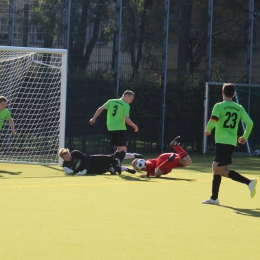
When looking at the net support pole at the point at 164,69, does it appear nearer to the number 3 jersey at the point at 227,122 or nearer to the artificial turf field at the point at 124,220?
the artificial turf field at the point at 124,220

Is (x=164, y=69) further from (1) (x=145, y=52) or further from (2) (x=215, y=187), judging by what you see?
(2) (x=215, y=187)

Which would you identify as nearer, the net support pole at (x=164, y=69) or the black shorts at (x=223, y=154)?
the black shorts at (x=223, y=154)

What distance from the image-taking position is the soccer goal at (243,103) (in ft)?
76.0

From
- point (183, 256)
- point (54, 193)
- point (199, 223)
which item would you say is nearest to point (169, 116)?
point (54, 193)

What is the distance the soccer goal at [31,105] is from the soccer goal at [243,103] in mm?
5753

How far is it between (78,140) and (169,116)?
11.4 ft

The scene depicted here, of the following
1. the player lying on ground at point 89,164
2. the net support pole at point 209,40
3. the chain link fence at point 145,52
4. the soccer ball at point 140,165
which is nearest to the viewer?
the soccer ball at point 140,165

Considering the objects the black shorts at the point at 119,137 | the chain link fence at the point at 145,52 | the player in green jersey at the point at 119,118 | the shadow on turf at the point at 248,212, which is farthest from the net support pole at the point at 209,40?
the shadow on turf at the point at 248,212

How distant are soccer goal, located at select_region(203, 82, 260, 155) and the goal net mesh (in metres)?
5.77

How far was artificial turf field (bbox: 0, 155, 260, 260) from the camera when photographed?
21.2ft

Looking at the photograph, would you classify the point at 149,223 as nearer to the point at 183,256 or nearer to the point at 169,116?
the point at 183,256

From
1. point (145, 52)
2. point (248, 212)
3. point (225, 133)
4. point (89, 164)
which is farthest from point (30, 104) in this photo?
point (248, 212)

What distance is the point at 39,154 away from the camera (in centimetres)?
1808

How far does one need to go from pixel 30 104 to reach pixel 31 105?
0.04 m
